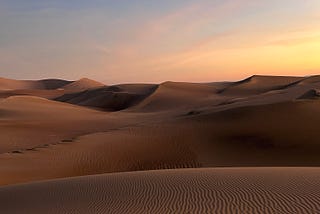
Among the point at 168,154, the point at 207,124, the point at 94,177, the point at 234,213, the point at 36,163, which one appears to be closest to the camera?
the point at 234,213

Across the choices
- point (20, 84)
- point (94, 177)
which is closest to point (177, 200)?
point (94, 177)

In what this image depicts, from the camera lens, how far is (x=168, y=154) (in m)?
17.0

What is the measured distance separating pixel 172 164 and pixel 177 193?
762cm

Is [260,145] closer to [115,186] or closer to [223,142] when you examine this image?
[223,142]

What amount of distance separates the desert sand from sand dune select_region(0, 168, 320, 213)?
0.06ft

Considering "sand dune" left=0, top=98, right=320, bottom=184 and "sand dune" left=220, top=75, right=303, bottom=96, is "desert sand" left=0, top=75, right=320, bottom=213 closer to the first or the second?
"sand dune" left=0, top=98, right=320, bottom=184

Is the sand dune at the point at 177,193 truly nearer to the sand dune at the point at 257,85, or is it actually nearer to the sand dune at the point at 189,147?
the sand dune at the point at 189,147

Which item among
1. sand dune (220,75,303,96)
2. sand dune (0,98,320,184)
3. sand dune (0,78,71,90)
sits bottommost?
sand dune (0,98,320,184)

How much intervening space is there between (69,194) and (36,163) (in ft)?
20.7

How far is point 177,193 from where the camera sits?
8.32m

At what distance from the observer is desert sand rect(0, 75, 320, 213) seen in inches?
306

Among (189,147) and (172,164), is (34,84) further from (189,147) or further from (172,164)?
(172,164)

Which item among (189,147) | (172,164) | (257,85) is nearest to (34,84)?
(257,85)

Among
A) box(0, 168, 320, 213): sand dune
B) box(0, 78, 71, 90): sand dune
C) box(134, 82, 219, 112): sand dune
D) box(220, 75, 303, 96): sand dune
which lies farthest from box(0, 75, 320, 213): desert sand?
box(0, 78, 71, 90): sand dune
